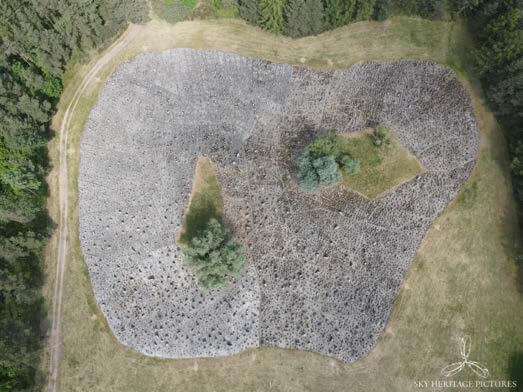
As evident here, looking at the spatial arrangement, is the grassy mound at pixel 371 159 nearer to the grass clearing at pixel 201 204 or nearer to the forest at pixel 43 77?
the grass clearing at pixel 201 204

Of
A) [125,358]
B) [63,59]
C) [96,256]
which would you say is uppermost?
[63,59]

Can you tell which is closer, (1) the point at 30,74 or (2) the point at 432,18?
(1) the point at 30,74

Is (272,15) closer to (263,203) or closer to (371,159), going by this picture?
(371,159)

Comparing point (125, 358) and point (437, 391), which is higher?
point (125, 358)

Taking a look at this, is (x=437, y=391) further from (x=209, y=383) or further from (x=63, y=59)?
(x=63, y=59)

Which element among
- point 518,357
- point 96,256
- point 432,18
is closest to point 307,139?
point 432,18

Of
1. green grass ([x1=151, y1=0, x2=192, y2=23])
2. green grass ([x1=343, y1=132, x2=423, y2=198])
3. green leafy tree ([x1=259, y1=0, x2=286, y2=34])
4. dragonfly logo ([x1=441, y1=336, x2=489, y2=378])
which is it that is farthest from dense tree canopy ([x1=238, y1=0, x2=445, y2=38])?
dragonfly logo ([x1=441, y1=336, x2=489, y2=378])

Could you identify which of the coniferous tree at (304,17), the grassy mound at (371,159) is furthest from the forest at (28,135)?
the grassy mound at (371,159)
